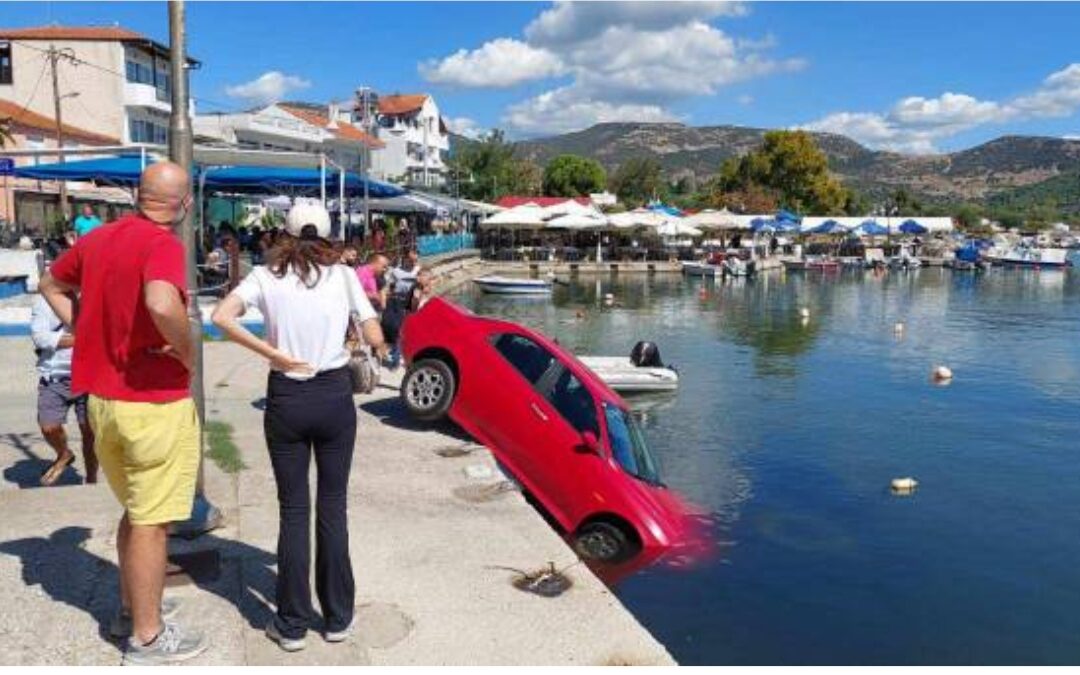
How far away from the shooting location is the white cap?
4219 mm

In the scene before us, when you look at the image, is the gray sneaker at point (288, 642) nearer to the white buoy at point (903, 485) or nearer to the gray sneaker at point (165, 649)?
the gray sneaker at point (165, 649)

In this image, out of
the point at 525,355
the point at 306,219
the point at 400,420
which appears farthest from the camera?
the point at 400,420

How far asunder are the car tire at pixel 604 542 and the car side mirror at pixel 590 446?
585 mm

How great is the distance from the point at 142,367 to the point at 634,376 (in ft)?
43.0

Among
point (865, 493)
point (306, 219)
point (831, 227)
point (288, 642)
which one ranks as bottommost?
point (865, 493)

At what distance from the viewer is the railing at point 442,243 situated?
4125 cm

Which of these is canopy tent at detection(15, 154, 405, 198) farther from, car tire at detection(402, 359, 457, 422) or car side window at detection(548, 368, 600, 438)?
car side window at detection(548, 368, 600, 438)

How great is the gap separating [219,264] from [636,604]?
1372 cm

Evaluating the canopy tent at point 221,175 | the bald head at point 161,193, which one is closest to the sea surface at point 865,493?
the bald head at point 161,193

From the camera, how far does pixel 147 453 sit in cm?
385

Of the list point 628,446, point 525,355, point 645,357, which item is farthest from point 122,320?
point 645,357

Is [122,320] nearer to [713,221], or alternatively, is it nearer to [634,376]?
[634,376]

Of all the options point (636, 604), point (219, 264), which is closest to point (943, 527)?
point (636, 604)

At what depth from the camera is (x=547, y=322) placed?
98.4 feet
